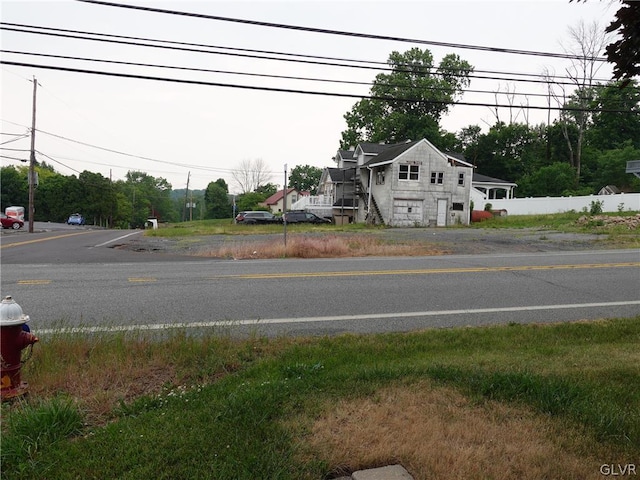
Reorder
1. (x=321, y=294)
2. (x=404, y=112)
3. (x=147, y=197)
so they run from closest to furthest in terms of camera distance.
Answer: (x=321, y=294)
(x=404, y=112)
(x=147, y=197)

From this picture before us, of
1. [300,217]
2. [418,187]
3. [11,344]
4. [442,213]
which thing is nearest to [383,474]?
[11,344]

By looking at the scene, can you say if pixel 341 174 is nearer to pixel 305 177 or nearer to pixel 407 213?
pixel 407 213

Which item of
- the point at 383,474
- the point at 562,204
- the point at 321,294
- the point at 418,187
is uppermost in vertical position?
the point at 418,187

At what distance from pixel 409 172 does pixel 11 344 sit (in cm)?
3631

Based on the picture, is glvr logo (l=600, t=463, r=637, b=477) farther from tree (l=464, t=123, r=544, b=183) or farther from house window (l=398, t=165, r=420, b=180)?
tree (l=464, t=123, r=544, b=183)

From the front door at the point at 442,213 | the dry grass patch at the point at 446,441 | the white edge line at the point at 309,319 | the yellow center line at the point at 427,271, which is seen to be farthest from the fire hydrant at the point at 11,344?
the front door at the point at 442,213

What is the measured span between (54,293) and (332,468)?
767cm

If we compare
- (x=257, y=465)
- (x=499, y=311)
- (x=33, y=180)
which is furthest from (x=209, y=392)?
(x=33, y=180)

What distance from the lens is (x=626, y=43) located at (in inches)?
152

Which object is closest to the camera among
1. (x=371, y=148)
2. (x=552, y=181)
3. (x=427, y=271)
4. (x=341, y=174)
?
(x=427, y=271)

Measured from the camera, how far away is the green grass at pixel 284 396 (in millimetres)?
2756

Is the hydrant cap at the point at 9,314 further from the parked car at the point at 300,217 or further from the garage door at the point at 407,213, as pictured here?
the parked car at the point at 300,217

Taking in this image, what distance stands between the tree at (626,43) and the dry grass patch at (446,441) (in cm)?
316

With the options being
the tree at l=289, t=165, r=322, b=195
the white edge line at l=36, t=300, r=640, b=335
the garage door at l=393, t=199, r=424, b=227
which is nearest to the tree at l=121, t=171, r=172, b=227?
the tree at l=289, t=165, r=322, b=195
